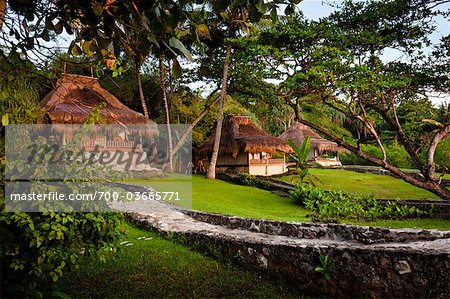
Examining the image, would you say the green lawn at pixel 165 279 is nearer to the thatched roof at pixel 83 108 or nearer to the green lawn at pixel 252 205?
the green lawn at pixel 252 205

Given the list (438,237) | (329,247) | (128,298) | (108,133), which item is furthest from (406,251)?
(108,133)

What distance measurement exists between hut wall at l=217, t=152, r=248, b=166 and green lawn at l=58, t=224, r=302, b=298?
59.2 feet

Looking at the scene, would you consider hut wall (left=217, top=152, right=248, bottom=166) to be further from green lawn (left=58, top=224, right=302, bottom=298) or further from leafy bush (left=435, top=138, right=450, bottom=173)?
green lawn (left=58, top=224, right=302, bottom=298)

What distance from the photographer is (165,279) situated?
4.01m

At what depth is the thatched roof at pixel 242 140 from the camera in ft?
71.2

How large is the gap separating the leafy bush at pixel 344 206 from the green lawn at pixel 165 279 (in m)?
4.85

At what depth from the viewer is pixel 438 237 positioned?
4.79 m

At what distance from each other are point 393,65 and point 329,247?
30.3 ft

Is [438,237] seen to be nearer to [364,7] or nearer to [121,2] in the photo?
[121,2]

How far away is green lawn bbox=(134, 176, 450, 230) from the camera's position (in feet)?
30.4

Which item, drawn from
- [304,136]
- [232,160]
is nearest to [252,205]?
[232,160]

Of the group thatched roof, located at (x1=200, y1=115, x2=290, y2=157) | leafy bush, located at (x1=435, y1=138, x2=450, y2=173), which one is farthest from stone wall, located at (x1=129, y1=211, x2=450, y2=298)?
leafy bush, located at (x1=435, y1=138, x2=450, y2=173)

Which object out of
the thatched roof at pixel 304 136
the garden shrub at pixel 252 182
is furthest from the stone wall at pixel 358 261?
the thatched roof at pixel 304 136

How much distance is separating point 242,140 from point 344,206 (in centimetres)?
1148
